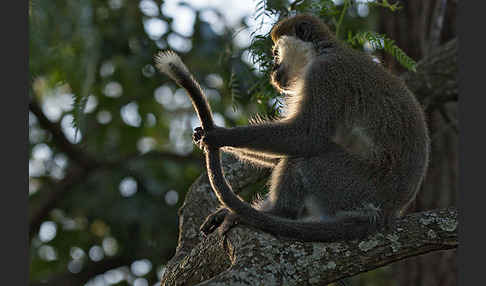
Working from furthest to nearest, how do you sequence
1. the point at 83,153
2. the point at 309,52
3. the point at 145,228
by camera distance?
1. the point at 83,153
2. the point at 145,228
3. the point at 309,52

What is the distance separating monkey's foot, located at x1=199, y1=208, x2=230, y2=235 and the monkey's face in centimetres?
120

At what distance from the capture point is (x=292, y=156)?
4.36 m

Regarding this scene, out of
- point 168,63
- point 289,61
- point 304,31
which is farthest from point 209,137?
point 304,31

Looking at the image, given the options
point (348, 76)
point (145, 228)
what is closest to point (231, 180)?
point (348, 76)

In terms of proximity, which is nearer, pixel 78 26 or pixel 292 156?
pixel 292 156

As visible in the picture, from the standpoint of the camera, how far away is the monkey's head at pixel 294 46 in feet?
16.3

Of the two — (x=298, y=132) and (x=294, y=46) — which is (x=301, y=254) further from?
(x=294, y=46)

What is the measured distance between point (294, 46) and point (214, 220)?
162cm

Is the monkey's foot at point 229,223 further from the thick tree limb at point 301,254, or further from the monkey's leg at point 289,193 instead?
the monkey's leg at point 289,193

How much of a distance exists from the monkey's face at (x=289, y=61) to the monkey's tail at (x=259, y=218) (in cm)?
104

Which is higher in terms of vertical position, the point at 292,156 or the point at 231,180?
the point at 292,156

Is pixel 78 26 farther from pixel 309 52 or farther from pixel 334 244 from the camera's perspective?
pixel 334 244

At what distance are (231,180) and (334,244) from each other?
1.67m

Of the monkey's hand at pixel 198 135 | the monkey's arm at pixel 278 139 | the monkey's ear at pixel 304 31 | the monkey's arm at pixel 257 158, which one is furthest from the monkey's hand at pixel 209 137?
the monkey's ear at pixel 304 31
